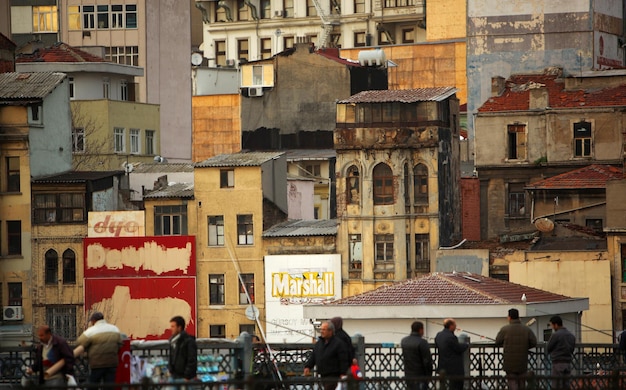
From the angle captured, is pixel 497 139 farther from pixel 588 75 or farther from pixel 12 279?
pixel 12 279

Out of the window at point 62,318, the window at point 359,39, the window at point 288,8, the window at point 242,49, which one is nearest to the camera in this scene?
A: the window at point 62,318

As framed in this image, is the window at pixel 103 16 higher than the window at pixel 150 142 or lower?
higher

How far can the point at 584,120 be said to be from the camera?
82688 millimetres

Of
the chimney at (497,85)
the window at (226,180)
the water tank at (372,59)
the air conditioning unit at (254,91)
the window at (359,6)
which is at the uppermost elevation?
the window at (359,6)

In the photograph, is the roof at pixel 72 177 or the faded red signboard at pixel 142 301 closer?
the faded red signboard at pixel 142 301

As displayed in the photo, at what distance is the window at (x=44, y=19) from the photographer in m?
120

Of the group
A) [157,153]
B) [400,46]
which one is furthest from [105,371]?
[400,46]

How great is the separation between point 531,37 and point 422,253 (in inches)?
990

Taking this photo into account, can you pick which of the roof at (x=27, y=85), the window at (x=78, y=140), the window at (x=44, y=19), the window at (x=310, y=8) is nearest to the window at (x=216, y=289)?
the roof at (x=27, y=85)

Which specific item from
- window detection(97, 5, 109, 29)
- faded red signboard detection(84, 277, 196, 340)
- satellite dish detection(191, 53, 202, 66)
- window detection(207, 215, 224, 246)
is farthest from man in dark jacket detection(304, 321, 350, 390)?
satellite dish detection(191, 53, 202, 66)

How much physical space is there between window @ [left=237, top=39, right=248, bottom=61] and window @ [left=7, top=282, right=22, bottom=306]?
6290 centimetres

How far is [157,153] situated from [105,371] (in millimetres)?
73397

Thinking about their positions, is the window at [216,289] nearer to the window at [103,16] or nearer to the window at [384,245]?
the window at [384,245]

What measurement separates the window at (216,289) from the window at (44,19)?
4321 centimetres
